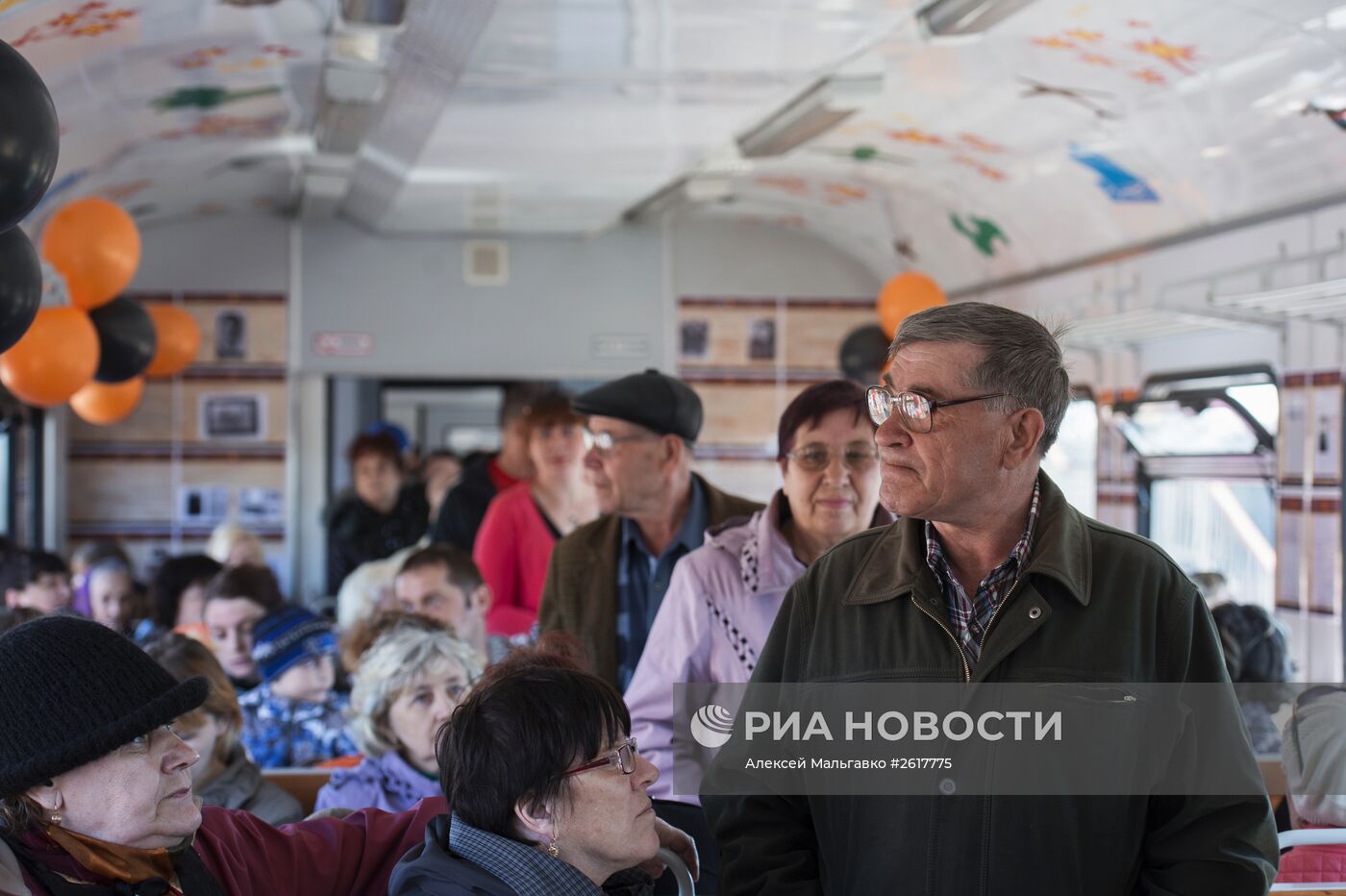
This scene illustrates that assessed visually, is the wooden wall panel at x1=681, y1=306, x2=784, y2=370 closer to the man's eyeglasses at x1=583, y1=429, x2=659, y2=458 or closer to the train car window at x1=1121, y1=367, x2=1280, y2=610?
the train car window at x1=1121, y1=367, x2=1280, y2=610

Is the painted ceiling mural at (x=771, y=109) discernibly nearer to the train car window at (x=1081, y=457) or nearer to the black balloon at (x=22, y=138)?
the train car window at (x=1081, y=457)

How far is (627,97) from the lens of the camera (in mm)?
7410

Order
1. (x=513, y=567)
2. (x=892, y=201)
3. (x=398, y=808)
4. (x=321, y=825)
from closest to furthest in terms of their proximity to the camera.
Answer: (x=321, y=825), (x=398, y=808), (x=513, y=567), (x=892, y=201)

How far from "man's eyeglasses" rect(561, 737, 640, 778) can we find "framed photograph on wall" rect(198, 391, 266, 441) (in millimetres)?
9893

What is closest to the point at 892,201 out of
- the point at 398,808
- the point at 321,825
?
the point at 398,808

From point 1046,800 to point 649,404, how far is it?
197 centimetres

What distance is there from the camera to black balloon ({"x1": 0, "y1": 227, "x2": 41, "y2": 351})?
3928 mm

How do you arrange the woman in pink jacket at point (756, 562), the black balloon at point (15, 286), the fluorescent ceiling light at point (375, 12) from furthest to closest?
the fluorescent ceiling light at point (375, 12), the black balloon at point (15, 286), the woman in pink jacket at point (756, 562)

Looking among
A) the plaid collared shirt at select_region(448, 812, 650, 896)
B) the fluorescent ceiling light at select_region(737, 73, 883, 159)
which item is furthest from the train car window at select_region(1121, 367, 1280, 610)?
the plaid collared shirt at select_region(448, 812, 650, 896)

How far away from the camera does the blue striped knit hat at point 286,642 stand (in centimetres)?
491

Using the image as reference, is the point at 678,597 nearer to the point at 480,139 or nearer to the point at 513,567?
the point at 513,567

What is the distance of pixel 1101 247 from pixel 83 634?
7.67m

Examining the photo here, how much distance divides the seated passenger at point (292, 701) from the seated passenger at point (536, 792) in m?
2.64

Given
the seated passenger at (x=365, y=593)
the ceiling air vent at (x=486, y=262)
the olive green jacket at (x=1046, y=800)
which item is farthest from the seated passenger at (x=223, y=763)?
the ceiling air vent at (x=486, y=262)
